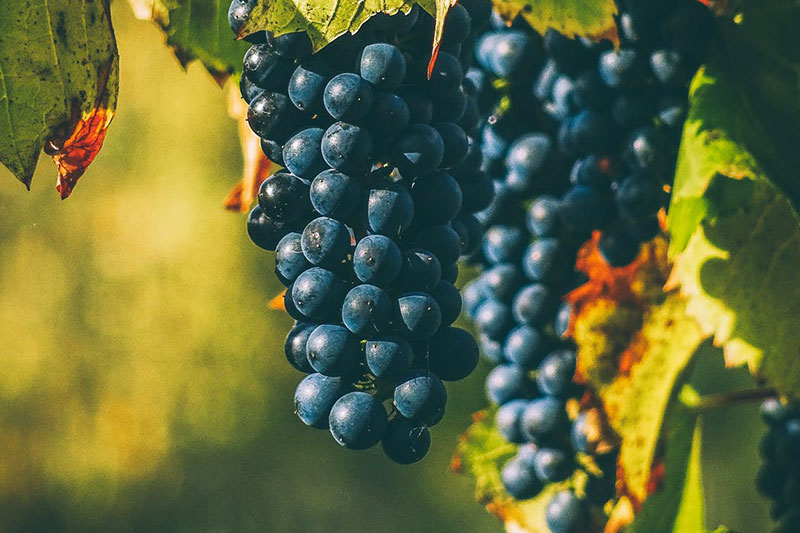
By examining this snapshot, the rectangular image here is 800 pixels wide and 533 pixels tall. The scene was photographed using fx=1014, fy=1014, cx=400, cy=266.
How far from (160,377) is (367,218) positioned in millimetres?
3471

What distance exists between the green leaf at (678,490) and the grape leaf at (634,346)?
0.10 metres

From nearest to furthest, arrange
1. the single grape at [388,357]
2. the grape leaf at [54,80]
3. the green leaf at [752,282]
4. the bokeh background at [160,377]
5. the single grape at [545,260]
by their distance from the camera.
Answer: the single grape at [388,357]
the grape leaf at [54,80]
the green leaf at [752,282]
the single grape at [545,260]
the bokeh background at [160,377]

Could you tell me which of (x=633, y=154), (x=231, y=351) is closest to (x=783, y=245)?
(x=633, y=154)

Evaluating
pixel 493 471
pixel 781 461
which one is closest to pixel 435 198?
pixel 493 471

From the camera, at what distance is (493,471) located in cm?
106

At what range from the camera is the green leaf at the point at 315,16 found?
0.62m

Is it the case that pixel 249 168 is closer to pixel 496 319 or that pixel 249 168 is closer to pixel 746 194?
pixel 496 319

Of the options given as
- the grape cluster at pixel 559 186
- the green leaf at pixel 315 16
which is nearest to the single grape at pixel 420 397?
the green leaf at pixel 315 16

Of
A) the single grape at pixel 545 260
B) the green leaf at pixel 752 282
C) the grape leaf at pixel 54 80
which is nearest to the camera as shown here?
the grape leaf at pixel 54 80

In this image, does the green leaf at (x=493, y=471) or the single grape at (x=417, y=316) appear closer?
the single grape at (x=417, y=316)

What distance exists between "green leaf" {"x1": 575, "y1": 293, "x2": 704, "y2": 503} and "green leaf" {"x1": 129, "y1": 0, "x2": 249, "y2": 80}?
388 millimetres

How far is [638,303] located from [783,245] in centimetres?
14

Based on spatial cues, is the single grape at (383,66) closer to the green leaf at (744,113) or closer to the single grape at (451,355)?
the single grape at (451,355)

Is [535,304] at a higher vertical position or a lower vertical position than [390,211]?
lower
